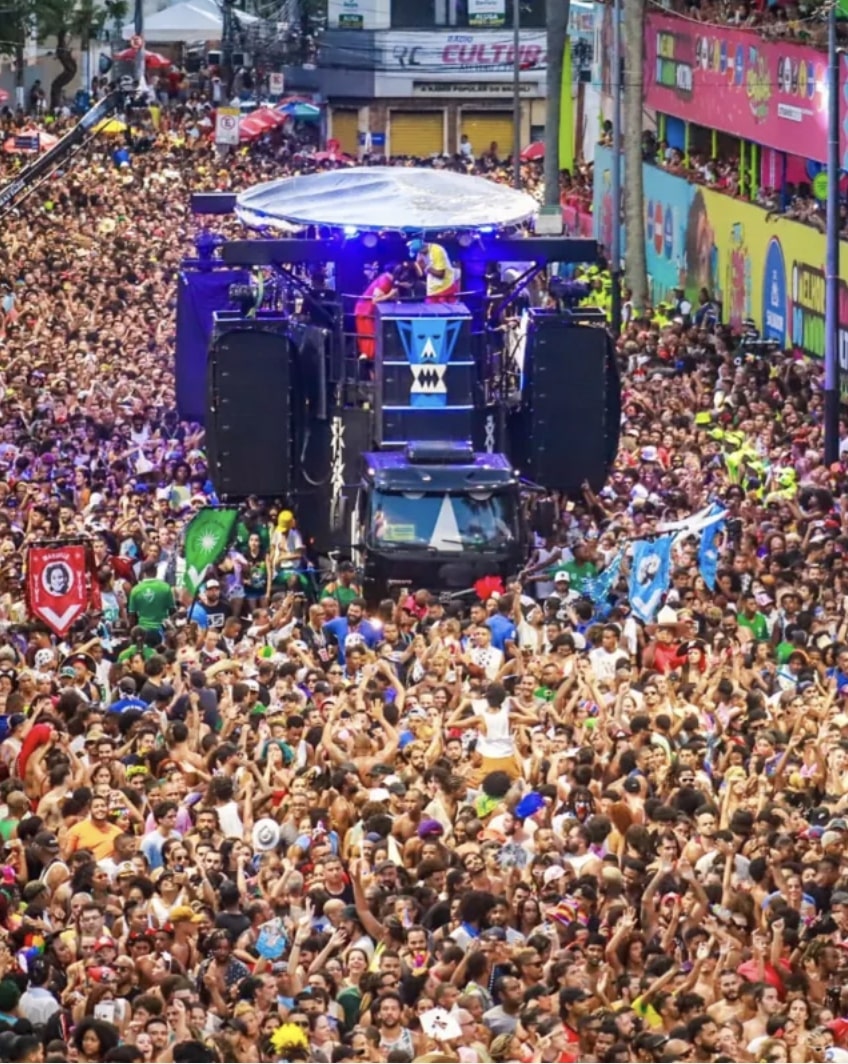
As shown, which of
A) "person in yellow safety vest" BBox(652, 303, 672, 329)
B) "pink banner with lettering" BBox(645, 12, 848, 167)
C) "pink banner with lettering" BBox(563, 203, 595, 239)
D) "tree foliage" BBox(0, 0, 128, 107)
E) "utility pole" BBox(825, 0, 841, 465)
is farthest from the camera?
"tree foliage" BBox(0, 0, 128, 107)

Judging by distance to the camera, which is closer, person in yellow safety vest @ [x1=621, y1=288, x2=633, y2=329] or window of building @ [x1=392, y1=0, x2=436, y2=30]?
person in yellow safety vest @ [x1=621, y1=288, x2=633, y2=329]

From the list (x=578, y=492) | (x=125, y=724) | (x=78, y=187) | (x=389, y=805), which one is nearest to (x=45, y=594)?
(x=125, y=724)

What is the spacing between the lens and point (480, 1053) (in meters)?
13.6

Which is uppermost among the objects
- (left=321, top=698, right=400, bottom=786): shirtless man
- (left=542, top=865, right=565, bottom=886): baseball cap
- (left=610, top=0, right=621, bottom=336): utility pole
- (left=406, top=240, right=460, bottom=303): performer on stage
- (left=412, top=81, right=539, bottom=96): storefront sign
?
(left=406, top=240, right=460, bottom=303): performer on stage

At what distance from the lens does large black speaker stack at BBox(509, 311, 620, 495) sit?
1117 inches

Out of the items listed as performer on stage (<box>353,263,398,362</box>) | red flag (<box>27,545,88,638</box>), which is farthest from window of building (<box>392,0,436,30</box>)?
red flag (<box>27,545,88,638</box>)

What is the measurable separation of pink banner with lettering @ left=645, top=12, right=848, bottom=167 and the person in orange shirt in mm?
23104

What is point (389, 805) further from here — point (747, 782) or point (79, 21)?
point (79, 21)

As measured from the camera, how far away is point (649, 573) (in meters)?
24.4

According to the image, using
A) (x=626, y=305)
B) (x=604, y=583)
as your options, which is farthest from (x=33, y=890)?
(x=626, y=305)

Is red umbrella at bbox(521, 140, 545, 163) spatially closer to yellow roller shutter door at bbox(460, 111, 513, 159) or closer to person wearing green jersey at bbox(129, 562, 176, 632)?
yellow roller shutter door at bbox(460, 111, 513, 159)

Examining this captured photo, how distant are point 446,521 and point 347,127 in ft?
211

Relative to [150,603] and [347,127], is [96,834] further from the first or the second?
[347,127]

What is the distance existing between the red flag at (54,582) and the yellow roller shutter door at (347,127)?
6751 centimetres
